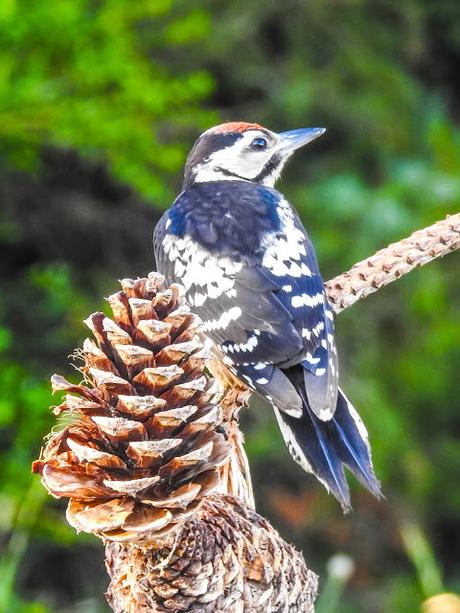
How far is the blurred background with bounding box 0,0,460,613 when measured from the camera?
18.0 feet

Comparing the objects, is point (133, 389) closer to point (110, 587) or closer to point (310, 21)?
point (110, 587)

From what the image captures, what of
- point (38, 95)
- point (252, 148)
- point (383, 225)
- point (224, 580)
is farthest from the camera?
point (383, 225)

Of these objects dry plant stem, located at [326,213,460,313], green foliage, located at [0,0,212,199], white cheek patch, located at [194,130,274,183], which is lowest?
dry plant stem, located at [326,213,460,313]

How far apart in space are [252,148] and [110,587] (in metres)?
2.28

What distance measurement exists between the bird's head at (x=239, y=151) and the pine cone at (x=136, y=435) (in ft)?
7.24

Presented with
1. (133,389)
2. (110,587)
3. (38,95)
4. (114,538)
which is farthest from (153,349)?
(38,95)

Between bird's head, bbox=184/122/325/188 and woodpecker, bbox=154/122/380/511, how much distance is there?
0.12 metres

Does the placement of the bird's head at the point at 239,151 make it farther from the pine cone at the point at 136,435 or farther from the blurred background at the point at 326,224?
the pine cone at the point at 136,435

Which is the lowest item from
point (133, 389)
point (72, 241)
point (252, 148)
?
point (133, 389)

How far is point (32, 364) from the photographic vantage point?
187 inches

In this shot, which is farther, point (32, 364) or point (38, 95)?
point (32, 364)

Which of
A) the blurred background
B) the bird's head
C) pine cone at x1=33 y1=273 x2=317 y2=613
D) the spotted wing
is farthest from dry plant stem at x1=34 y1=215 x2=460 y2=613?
the blurred background

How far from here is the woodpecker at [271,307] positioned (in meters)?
2.57

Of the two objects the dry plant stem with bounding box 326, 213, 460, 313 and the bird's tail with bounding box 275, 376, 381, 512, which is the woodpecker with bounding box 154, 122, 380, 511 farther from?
the dry plant stem with bounding box 326, 213, 460, 313
